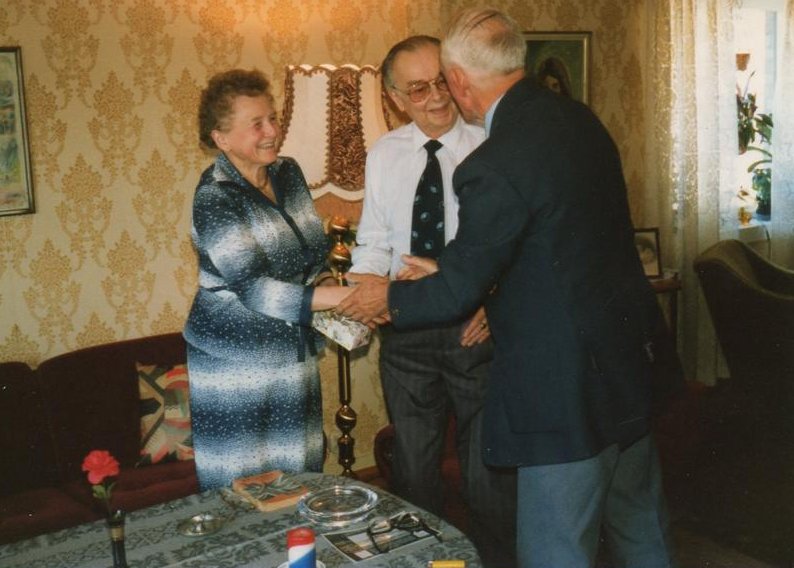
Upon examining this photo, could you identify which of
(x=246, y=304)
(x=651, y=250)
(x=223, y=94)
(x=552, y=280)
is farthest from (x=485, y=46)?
(x=651, y=250)

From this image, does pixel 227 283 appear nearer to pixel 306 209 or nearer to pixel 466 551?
pixel 306 209

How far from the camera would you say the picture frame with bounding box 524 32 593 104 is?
4.37m

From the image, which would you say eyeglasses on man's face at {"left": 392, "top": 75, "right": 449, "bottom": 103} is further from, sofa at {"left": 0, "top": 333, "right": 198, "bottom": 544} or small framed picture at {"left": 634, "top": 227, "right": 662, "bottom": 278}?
small framed picture at {"left": 634, "top": 227, "right": 662, "bottom": 278}

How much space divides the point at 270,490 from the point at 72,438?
4.20 ft

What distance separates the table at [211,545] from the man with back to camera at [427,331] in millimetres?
626

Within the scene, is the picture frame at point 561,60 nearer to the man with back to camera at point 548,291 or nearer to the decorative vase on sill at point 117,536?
the man with back to camera at point 548,291

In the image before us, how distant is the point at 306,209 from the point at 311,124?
13.6 inches

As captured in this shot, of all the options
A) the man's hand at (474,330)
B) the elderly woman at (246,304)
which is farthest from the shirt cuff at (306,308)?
the man's hand at (474,330)

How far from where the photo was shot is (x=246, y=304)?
253cm

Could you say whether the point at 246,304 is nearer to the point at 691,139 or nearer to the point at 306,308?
the point at 306,308

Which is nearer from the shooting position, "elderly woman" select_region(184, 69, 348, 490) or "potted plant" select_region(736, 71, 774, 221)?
"elderly woman" select_region(184, 69, 348, 490)

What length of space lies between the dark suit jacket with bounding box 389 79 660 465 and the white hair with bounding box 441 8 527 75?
73 mm

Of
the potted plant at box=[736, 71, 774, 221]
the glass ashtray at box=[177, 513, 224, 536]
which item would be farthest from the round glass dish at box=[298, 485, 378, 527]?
the potted plant at box=[736, 71, 774, 221]

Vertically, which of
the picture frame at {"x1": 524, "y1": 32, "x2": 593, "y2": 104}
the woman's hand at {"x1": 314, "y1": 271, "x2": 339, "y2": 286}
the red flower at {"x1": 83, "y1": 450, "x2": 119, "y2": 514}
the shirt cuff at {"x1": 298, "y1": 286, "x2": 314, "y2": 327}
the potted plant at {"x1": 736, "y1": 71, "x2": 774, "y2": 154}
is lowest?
the red flower at {"x1": 83, "y1": 450, "x2": 119, "y2": 514}
